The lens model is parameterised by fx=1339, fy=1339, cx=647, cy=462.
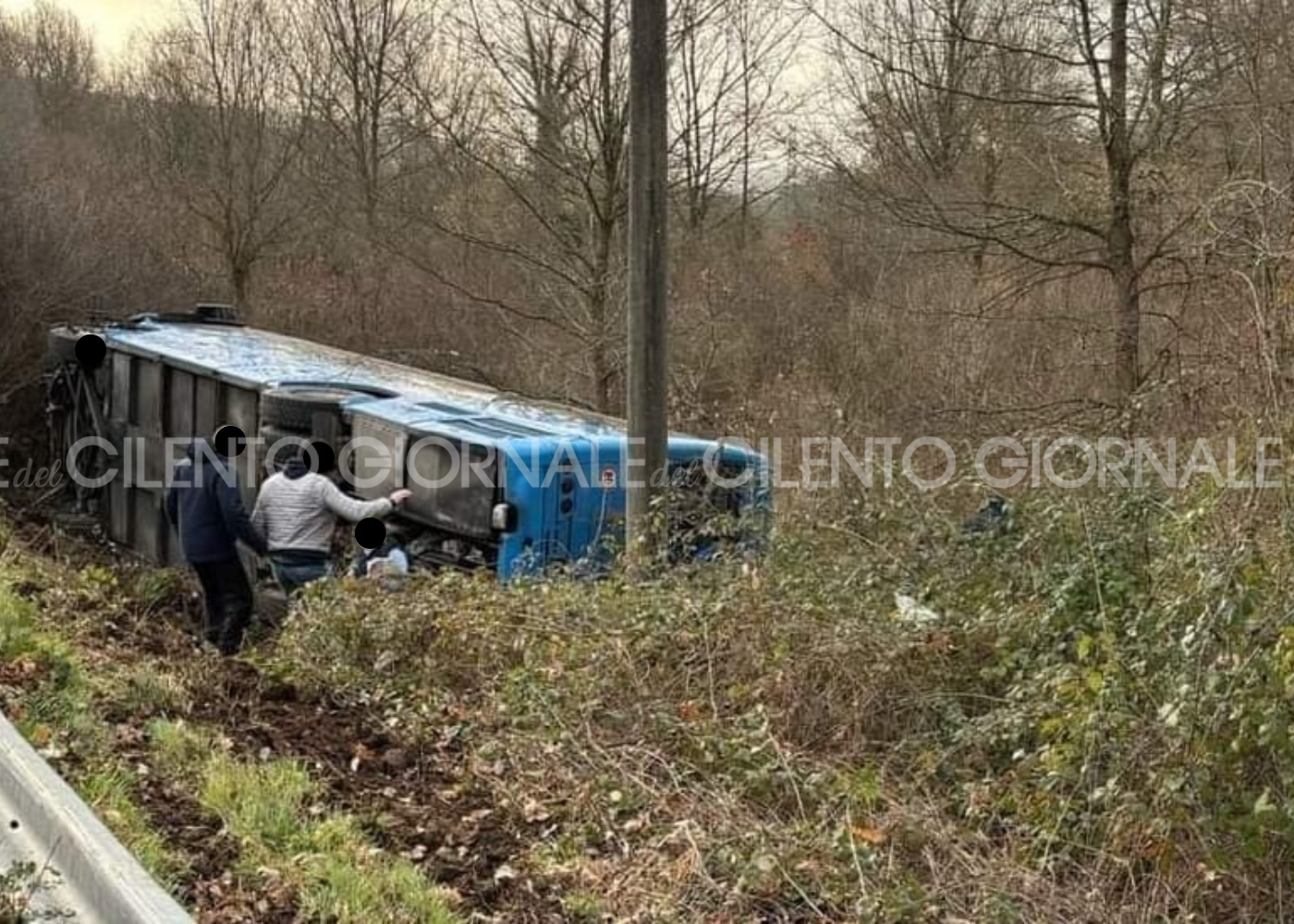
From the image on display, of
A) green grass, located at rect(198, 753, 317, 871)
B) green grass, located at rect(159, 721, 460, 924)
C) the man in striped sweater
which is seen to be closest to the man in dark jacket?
the man in striped sweater

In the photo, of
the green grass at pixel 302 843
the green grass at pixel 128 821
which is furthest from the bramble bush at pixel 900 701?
the green grass at pixel 128 821

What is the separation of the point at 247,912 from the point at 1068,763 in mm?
2561

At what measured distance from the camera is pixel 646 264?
751 cm

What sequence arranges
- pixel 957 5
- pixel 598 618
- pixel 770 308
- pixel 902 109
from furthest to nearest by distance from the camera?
pixel 770 308 → pixel 902 109 → pixel 957 5 → pixel 598 618

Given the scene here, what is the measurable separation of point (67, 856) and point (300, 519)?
19.1 feet

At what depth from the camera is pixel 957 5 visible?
553 inches

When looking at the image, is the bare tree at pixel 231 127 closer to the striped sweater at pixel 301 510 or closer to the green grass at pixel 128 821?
the striped sweater at pixel 301 510

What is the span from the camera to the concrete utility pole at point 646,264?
7344 millimetres

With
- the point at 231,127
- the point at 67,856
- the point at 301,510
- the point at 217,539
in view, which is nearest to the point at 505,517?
the point at 301,510

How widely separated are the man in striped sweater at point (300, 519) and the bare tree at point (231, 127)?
54.3ft

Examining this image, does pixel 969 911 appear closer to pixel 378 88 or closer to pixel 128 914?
pixel 128 914

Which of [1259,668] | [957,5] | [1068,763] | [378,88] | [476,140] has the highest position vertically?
[378,88]

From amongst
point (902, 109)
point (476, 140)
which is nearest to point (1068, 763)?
point (476, 140)

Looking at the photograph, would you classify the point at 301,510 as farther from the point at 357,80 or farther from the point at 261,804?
the point at 357,80
